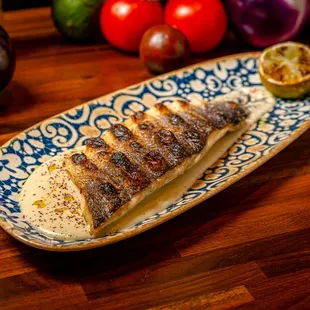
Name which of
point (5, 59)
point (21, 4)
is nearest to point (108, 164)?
point (5, 59)

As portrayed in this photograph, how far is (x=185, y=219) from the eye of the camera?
140 centimetres

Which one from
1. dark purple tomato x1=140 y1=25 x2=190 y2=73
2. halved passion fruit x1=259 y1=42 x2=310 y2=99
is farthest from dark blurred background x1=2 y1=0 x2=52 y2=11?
halved passion fruit x1=259 y1=42 x2=310 y2=99

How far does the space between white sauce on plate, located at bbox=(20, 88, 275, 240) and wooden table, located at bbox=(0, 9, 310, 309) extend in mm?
42

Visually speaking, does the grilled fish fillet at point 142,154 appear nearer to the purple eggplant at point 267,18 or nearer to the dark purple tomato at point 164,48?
the dark purple tomato at point 164,48

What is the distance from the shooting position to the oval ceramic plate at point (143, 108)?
4.26 feet

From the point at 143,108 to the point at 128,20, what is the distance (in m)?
0.46

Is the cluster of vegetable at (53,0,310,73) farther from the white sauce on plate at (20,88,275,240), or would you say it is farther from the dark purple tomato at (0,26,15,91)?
the white sauce on plate at (20,88,275,240)

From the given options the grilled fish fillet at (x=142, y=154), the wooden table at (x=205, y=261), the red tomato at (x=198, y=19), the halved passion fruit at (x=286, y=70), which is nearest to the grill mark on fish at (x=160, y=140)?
the grilled fish fillet at (x=142, y=154)

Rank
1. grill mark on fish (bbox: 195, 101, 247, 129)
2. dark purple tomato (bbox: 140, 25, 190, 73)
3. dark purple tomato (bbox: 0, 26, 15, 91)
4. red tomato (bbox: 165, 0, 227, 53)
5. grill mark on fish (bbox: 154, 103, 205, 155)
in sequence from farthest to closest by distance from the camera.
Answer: red tomato (bbox: 165, 0, 227, 53), dark purple tomato (bbox: 140, 25, 190, 73), dark purple tomato (bbox: 0, 26, 15, 91), grill mark on fish (bbox: 195, 101, 247, 129), grill mark on fish (bbox: 154, 103, 205, 155)

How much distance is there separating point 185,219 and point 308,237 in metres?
0.25

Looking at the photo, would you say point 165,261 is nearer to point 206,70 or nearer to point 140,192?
point 140,192

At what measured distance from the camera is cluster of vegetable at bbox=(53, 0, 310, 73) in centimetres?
216

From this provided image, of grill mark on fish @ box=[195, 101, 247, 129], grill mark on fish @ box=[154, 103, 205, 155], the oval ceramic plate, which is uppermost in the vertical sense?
grill mark on fish @ box=[154, 103, 205, 155]

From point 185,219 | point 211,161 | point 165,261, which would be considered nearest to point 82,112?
point 211,161
